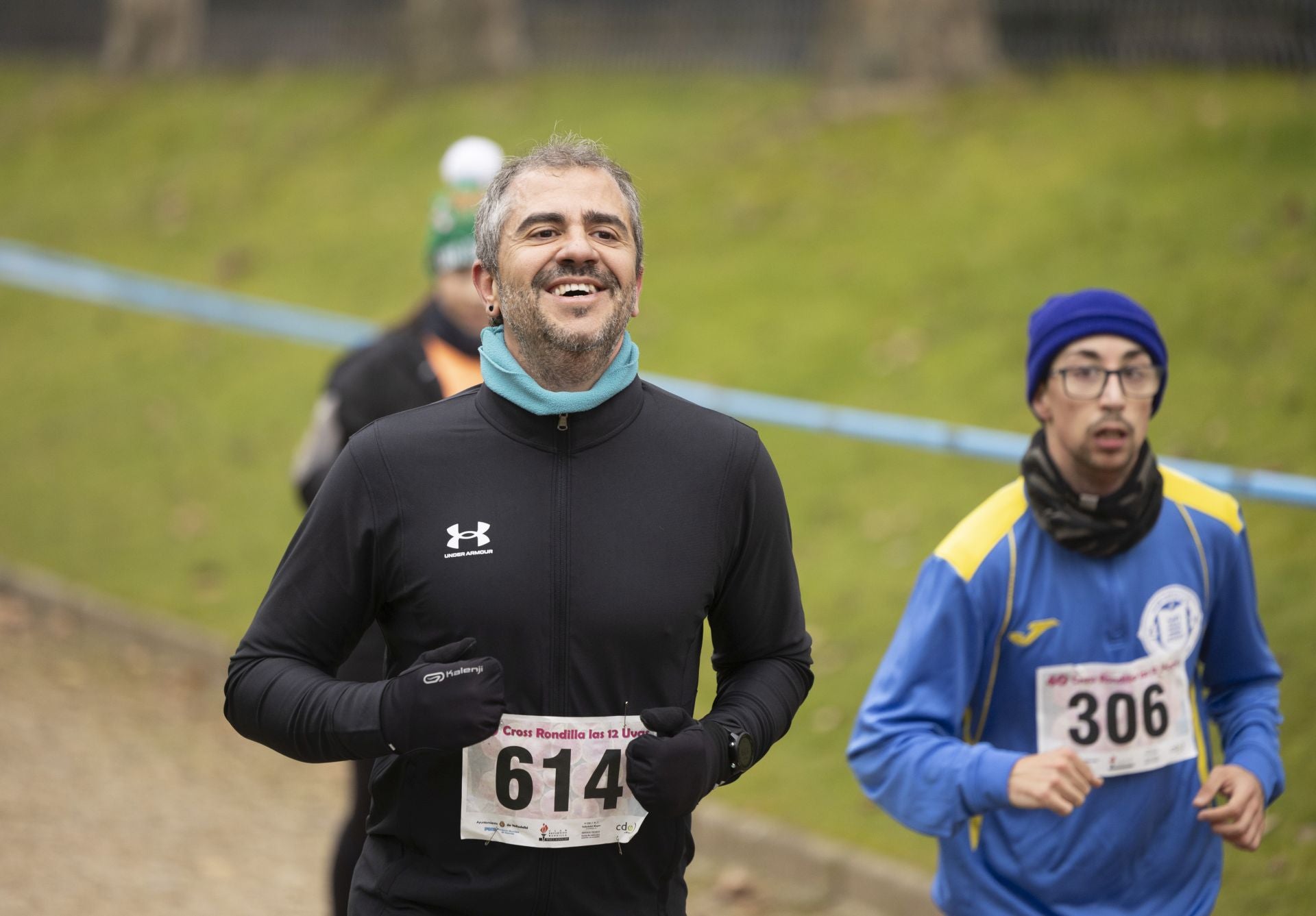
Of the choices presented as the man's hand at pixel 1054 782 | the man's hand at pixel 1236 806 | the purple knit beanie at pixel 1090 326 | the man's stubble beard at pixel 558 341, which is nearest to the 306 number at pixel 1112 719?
the man's hand at pixel 1236 806

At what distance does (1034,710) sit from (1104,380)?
755 millimetres

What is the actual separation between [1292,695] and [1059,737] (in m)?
3.04

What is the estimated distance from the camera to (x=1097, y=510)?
3695 millimetres

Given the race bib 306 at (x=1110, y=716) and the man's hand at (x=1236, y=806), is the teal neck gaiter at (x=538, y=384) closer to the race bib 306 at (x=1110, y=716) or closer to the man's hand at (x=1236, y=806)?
the race bib 306 at (x=1110, y=716)

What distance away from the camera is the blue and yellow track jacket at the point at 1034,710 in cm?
368

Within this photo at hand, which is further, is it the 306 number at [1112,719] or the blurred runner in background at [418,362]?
the blurred runner in background at [418,362]

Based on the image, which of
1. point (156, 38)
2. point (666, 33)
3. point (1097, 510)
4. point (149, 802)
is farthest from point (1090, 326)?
point (156, 38)

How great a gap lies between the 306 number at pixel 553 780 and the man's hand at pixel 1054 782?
3.10 feet

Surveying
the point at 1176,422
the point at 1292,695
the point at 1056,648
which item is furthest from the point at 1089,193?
the point at 1056,648

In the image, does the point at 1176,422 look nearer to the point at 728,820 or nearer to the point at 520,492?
the point at 728,820

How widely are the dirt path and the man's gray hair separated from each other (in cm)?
378

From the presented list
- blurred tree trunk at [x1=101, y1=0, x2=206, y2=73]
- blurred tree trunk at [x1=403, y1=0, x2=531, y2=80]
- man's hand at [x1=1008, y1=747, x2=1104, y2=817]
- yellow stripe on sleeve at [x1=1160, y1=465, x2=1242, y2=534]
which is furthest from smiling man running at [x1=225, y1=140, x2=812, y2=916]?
blurred tree trunk at [x1=101, y1=0, x2=206, y2=73]

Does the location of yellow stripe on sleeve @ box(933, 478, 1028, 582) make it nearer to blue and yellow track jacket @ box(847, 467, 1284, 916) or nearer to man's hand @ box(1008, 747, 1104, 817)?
blue and yellow track jacket @ box(847, 467, 1284, 916)

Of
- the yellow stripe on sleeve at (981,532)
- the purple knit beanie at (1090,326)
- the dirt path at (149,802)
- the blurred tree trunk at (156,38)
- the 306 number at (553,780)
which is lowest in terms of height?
the dirt path at (149,802)
